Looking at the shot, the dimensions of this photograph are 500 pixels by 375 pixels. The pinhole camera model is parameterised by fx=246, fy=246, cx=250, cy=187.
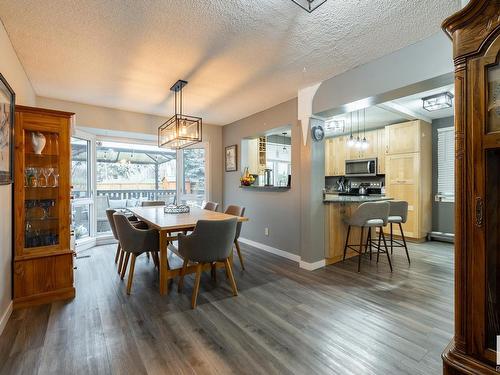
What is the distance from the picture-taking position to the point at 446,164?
4742mm

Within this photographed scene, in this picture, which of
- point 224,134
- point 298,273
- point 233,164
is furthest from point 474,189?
point 224,134

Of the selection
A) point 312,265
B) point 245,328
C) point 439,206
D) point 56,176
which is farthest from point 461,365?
point 439,206

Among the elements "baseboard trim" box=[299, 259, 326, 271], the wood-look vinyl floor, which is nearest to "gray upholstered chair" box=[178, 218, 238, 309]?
the wood-look vinyl floor

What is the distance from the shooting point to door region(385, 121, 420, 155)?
185 inches

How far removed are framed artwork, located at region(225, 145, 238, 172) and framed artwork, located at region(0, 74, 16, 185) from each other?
128 inches

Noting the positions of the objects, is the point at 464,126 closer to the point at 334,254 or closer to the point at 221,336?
the point at 221,336

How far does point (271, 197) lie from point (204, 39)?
2.56 metres

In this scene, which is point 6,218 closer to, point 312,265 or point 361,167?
point 312,265

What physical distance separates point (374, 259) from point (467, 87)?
10.5 ft

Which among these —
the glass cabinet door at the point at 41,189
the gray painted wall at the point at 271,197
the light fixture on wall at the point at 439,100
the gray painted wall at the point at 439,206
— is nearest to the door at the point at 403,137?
the gray painted wall at the point at 439,206

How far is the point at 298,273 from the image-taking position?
316cm

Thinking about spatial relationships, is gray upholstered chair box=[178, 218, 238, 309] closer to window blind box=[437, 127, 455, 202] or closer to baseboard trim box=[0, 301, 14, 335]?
Answer: baseboard trim box=[0, 301, 14, 335]

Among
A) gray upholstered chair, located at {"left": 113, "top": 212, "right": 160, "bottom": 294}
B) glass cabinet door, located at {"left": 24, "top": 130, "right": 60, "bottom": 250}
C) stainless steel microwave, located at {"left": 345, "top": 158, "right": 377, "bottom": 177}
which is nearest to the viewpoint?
glass cabinet door, located at {"left": 24, "top": 130, "right": 60, "bottom": 250}

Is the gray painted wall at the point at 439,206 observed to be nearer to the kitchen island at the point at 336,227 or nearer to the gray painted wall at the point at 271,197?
the kitchen island at the point at 336,227
